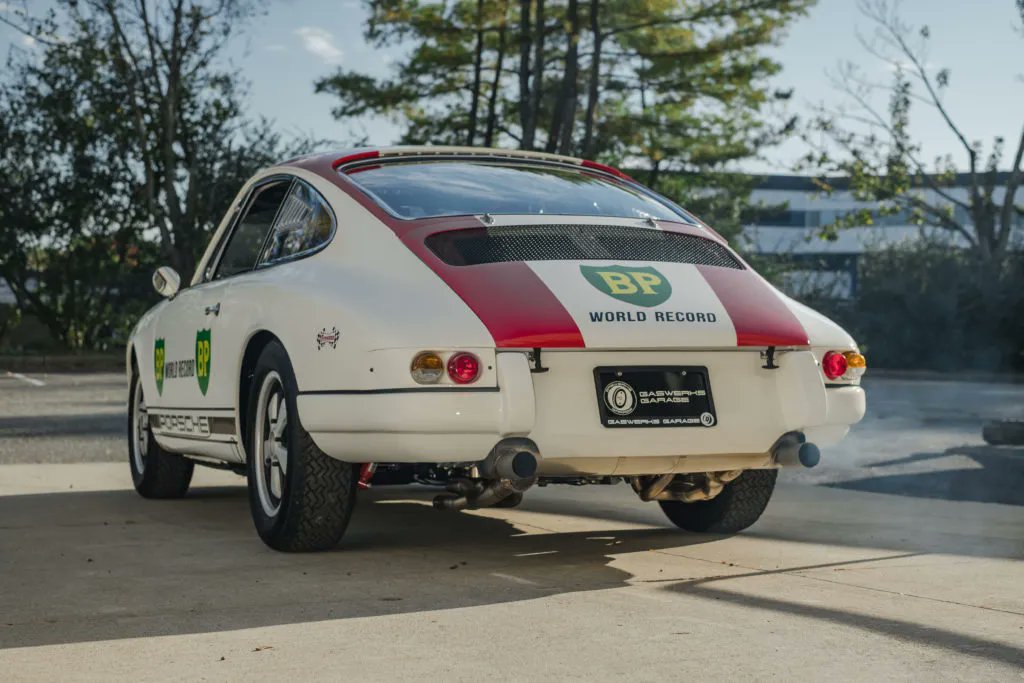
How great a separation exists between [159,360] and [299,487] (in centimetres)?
239

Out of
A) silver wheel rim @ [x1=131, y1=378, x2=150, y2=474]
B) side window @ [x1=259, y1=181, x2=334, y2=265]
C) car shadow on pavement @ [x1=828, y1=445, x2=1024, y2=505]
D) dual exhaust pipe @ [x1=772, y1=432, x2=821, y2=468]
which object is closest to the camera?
dual exhaust pipe @ [x1=772, y1=432, x2=821, y2=468]

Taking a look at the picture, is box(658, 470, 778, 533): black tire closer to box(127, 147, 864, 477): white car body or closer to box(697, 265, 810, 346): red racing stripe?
box(127, 147, 864, 477): white car body

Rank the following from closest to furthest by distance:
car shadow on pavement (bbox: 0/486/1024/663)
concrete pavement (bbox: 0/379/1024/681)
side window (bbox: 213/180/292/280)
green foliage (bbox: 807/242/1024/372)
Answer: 1. concrete pavement (bbox: 0/379/1024/681)
2. car shadow on pavement (bbox: 0/486/1024/663)
3. side window (bbox: 213/180/292/280)
4. green foliage (bbox: 807/242/1024/372)

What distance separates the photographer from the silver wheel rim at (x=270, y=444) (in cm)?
568

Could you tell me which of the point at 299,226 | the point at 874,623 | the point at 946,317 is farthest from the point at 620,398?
the point at 946,317

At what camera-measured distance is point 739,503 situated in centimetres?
628

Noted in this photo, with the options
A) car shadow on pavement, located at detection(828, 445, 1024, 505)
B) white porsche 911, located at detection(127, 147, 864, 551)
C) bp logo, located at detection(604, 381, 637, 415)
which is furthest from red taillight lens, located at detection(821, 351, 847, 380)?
car shadow on pavement, located at detection(828, 445, 1024, 505)

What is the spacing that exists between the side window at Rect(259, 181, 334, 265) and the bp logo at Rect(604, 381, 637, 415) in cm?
137

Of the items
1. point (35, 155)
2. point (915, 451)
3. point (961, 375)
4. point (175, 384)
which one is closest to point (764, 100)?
point (961, 375)

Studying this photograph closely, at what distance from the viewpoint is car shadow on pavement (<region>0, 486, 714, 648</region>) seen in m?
4.45

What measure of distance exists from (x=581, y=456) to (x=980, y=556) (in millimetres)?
1854

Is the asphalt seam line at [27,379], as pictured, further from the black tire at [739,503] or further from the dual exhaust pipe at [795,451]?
the dual exhaust pipe at [795,451]

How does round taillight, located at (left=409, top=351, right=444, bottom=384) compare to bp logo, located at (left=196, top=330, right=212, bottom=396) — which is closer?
round taillight, located at (left=409, top=351, right=444, bottom=384)

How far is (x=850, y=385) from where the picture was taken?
18.0ft
